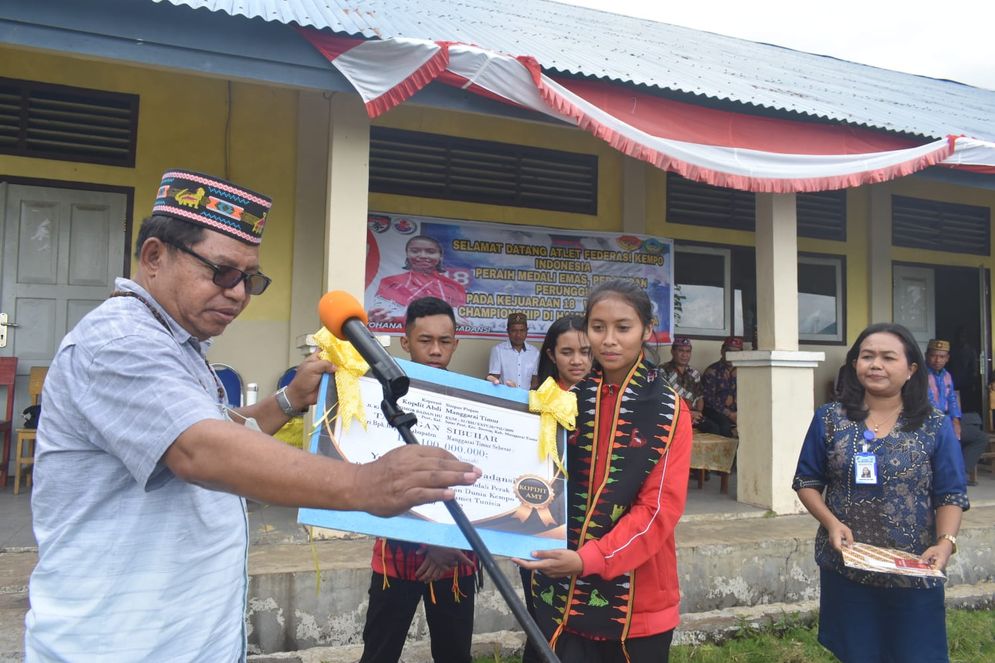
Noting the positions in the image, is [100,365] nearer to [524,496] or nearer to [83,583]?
[83,583]

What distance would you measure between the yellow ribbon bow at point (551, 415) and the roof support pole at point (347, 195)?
2697 millimetres

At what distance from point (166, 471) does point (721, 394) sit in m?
6.85

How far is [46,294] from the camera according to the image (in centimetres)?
577

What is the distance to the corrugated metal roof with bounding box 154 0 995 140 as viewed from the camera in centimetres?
494

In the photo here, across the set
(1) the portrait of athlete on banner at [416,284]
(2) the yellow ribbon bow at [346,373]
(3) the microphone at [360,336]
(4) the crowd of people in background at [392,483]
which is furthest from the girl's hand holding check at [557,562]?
(1) the portrait of athlete on banner at [416,284]

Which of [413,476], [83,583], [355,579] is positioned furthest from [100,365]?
[355,579]

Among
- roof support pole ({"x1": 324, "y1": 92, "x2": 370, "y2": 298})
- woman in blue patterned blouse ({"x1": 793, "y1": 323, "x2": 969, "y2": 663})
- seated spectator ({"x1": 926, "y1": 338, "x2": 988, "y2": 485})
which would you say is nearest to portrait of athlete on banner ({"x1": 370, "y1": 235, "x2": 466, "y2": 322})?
roof support pole ({"x1": 324, "y1": 92, "x2": 370, "y2": 298})

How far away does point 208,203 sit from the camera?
1.42 metres

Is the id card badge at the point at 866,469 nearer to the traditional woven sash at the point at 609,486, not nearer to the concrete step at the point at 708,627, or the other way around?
the traditional woven sash at the point at 609,486

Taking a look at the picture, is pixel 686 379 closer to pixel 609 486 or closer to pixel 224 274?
pixel 609 486

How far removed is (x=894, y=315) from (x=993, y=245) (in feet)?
5.89

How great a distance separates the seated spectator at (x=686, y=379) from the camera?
7145mm

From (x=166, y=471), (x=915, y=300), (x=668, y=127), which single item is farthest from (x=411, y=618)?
(x=915, y=300)

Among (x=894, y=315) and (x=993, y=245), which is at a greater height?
(x=993, y=245)
